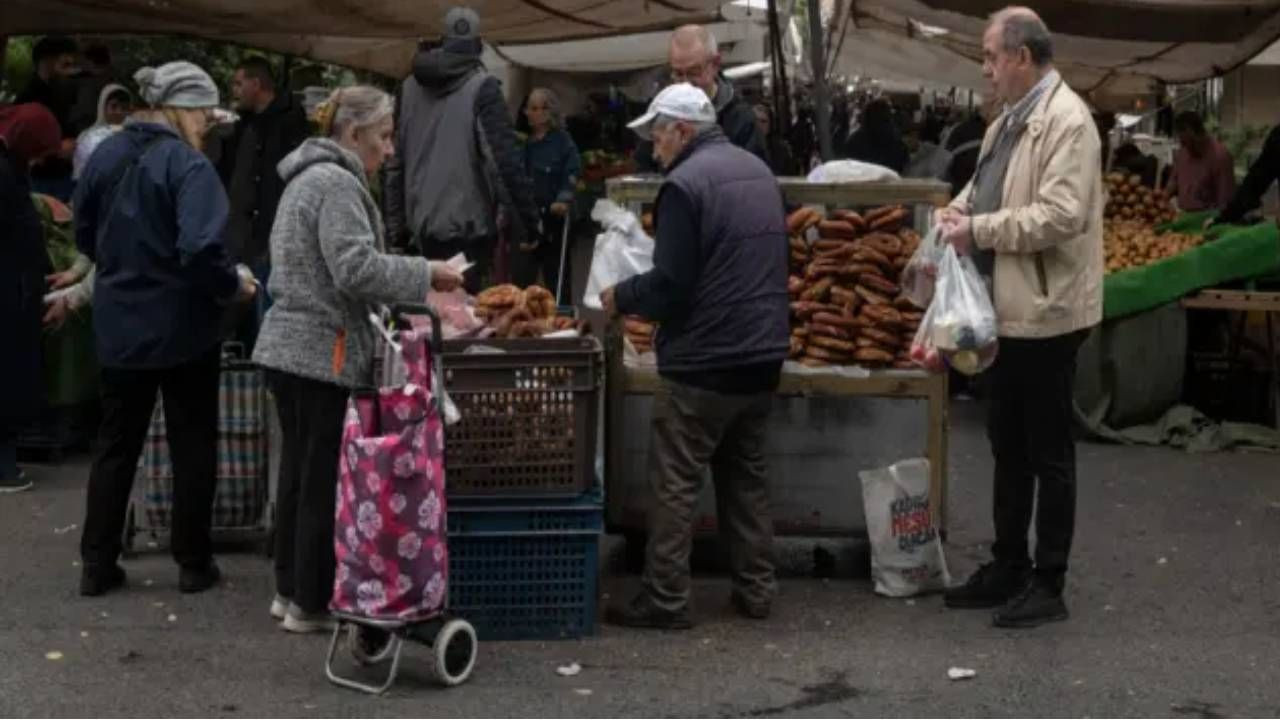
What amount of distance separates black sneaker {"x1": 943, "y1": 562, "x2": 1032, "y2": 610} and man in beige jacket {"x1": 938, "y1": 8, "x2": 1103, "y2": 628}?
0.41 feet

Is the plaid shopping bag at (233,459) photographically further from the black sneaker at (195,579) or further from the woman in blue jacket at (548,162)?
the woman in blue jacket at (548,162)

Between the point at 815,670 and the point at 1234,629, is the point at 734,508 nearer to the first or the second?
the point at 815,670

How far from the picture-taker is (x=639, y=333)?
7922 millimetres

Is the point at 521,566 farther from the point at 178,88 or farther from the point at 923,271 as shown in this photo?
the point at 178,88

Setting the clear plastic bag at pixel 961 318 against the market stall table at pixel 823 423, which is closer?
the clear plastic bag at pixel 961 318

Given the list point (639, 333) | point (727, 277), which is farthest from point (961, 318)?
point (639, 333)

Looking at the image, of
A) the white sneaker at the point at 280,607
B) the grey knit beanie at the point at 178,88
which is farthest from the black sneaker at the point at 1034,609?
the grey knit beanie at the point at 178,88

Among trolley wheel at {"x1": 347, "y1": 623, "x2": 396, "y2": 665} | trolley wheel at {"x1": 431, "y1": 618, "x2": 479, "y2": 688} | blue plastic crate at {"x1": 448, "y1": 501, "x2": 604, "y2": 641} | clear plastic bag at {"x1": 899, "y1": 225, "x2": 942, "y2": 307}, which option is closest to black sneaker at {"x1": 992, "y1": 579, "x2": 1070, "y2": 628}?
clear plastic bag at {"x1": 899, "y1": 225, "x2": 942, "y2": 307}

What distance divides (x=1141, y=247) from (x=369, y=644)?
6.88 meters

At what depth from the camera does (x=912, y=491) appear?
763 cm

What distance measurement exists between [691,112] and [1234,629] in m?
2.73

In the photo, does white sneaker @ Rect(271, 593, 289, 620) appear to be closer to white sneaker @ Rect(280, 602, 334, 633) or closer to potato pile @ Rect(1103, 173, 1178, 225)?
white sneaker @ Rect(280, 602, 334, 633)

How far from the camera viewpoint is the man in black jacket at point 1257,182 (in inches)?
491

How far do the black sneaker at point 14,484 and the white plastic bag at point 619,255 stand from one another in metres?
3.91
